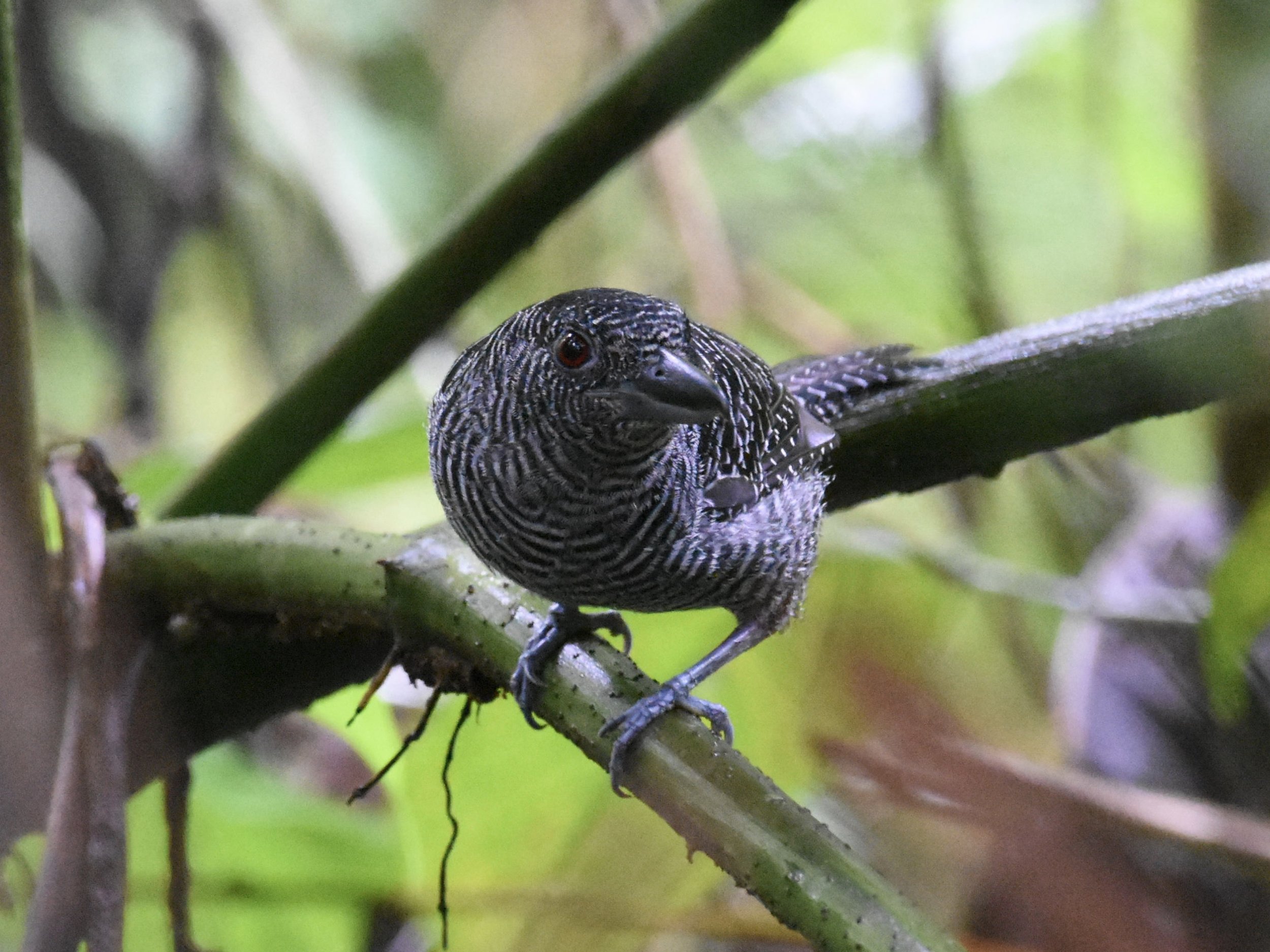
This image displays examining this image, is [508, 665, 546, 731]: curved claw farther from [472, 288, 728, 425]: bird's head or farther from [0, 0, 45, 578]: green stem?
[0, 0, 45, 578]: green stem

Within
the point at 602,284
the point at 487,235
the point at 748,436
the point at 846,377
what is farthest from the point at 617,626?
the point at 602,284

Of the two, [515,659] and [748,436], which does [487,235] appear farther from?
[515,659]

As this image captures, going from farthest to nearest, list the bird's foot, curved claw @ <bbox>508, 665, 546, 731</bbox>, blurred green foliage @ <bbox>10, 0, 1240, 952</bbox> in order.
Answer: blurred green foliage @ <bbox>10, 0, 1240, 952</bbox>, curved claw @ <bbox>508, 665, 546, 731</bbox>, the bird's foot

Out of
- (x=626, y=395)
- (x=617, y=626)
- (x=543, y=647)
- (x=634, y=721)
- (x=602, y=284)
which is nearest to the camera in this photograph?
(x=634, y=721)

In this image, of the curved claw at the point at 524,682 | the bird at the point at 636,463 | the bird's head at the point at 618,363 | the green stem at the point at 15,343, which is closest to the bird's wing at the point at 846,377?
the bird at the point at 636,463

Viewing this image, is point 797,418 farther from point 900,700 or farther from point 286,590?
point 900,700

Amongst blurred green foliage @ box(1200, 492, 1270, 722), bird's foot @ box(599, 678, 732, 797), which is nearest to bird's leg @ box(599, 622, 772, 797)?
bird's foot @ box(599, 678, 732, 797)

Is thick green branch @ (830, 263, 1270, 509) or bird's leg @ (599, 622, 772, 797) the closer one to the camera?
bird's leg @ (599, 622, 772, 797)
